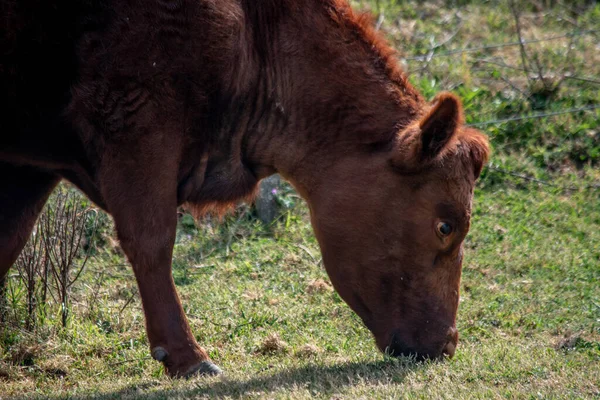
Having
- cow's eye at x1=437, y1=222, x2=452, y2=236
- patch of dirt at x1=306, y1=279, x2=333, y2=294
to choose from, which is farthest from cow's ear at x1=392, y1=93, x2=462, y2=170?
patch of dirt at x1=306, y1=279, x2=333, y2=294

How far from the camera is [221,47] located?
469cm

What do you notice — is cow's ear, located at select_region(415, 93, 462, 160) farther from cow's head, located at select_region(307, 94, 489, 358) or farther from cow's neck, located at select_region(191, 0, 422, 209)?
cow's neck, located at select_region(191, 0, 422, 209)

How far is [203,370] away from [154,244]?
693 millimetres

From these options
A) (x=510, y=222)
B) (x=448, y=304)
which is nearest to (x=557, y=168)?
(x=510, y=222)

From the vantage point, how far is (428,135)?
4.69 metres

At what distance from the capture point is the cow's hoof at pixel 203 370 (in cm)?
468

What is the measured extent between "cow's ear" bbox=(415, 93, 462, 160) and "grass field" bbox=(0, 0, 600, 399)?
1116mm

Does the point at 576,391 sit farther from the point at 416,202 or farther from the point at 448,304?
the point at 416,202

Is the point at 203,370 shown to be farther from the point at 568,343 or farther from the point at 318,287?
the point at 568,343

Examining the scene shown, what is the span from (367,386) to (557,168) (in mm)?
5196

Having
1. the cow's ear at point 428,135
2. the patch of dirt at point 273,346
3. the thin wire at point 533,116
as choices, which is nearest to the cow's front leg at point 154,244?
the patch of dirt at point 273,346

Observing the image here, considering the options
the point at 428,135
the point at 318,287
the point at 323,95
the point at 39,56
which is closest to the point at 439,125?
the point at 428,135

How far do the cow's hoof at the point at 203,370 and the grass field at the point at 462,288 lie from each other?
116 millimetres

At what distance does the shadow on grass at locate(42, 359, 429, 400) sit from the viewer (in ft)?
14.2
